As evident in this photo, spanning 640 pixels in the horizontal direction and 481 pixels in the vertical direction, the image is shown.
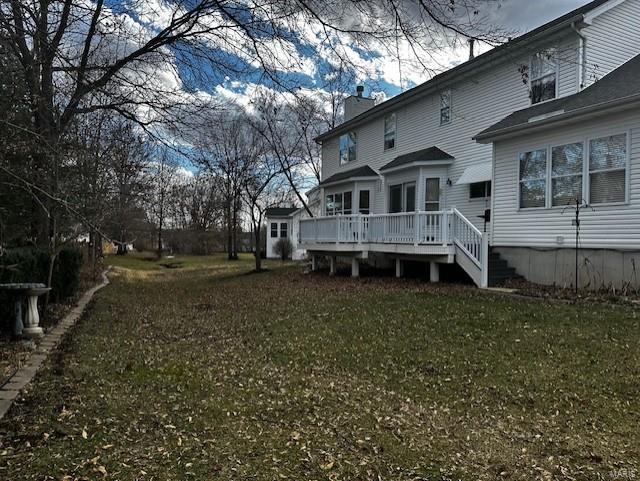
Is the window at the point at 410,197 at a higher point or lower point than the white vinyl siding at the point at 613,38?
lower

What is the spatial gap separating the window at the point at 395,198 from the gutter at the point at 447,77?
10.0ft

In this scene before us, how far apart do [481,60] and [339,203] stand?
8.76 meters

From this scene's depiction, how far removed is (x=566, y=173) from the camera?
10492 millimetres

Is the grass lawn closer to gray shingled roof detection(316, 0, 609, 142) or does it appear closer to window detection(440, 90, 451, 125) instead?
gray shingled roof detection(316, 0, 609, 142)

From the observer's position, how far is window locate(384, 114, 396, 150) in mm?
18031

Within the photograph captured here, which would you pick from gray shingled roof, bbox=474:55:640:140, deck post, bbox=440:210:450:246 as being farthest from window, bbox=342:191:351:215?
gray shingled roof, bbox=474:55:640:140

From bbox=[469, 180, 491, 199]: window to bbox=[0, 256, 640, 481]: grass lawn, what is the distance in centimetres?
543

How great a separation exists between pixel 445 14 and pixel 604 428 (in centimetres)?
378

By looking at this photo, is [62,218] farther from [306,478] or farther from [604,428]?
[604,428]

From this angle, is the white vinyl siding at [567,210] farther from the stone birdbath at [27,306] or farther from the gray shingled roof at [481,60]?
the stone birdbath at [27,306]

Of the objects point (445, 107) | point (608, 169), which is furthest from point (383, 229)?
point (608, 169)

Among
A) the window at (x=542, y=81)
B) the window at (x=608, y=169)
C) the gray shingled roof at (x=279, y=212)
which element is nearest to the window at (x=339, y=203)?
the window at (x=542, y=81)

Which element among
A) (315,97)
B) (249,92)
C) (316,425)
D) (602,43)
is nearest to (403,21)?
(315,97)

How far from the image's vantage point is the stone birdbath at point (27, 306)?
7.03 meters
